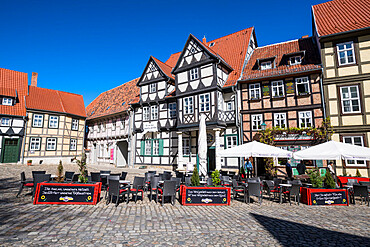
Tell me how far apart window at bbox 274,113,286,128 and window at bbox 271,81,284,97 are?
4.65 ft

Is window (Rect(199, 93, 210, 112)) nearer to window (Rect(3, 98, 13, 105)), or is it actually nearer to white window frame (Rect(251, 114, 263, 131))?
white window frame (Rect(251, 114, 263, 131))

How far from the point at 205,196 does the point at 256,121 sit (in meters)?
9.97

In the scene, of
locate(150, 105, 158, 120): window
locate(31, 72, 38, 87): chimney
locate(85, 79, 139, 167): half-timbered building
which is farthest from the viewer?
locate(31, 72, 38, 87): chimney

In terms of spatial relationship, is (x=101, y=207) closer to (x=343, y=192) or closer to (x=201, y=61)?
(x=343, y=192)

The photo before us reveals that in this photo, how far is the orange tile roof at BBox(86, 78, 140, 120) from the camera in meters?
24.7

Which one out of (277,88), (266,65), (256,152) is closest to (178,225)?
(256,152)

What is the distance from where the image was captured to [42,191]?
710 cm

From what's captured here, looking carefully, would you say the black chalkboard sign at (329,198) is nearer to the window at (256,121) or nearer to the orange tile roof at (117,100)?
the window at (256,121)

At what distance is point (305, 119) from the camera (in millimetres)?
14727

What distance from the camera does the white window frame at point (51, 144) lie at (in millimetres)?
24773

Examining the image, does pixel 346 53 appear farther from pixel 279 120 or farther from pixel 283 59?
pixel 279 120

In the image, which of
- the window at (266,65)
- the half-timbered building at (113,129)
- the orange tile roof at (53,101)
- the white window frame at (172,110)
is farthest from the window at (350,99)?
the orange tile roof at (53,101)

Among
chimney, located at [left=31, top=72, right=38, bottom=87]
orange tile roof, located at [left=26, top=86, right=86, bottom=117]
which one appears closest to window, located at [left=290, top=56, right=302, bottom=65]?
orange tile roof, located at [left=26, top=86, right=86, bottom=117]

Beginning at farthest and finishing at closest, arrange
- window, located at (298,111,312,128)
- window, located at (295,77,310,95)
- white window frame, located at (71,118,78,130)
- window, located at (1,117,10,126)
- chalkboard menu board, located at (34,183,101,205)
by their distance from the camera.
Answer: white window frame, located at (71,118,78,130)
window, located at (1,117,10,126)
window, located at (295,77,310,95)
window, located at (298,111,312,128)
chalkboard menu board, located at (34,183,101,205)
